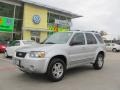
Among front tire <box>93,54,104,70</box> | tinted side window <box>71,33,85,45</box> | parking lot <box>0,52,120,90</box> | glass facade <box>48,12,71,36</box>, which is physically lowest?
parking lot <box>0,52,120,90</box>

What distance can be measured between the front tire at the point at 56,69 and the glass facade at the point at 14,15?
1864cm

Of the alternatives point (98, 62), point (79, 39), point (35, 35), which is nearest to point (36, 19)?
point (35, 35)

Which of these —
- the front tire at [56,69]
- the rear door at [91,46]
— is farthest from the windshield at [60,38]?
the rear door at [91,46]

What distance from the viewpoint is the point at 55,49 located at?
6.76 meters

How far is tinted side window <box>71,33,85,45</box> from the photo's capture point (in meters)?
7.73

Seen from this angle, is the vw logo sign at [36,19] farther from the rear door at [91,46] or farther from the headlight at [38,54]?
the headlight at [38,54]

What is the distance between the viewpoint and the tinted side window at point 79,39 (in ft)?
25.4

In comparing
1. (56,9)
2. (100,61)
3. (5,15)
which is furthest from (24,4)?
(100,61)

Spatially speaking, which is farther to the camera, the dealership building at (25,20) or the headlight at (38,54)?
the dealership building at (25,20)

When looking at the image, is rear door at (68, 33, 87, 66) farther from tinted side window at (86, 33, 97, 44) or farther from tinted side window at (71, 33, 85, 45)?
tinted side window at (86, 33, 97, 44)

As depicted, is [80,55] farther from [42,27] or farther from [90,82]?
[42,27]

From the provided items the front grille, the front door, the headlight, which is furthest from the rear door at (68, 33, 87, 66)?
the front door

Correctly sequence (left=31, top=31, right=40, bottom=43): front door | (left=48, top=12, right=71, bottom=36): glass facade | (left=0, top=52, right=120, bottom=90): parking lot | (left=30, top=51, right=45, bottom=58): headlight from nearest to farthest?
(left=0, top=52, right=120, bottom=90): parking lot < (left=30, top=51, right=45, bottom=58): headlight < (left=31, top=31, right=40, bottom=43): front door < (left=48, top=12, right=71, bottom=36): glass facade

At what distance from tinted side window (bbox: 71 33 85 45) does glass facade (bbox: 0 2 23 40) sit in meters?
17.8
